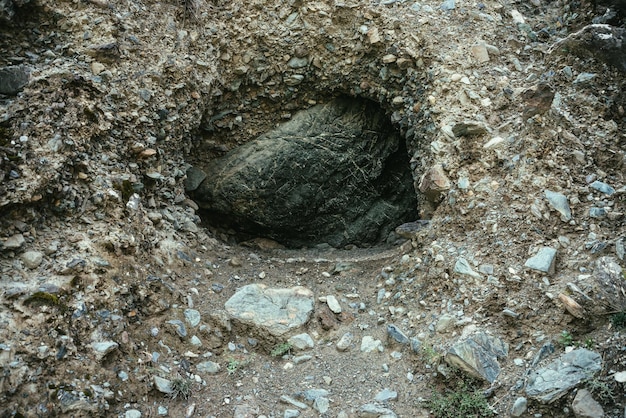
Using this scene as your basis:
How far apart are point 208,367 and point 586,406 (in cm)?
270

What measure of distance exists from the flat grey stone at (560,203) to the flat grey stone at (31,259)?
154 inches

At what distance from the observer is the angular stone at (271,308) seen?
14.5ft

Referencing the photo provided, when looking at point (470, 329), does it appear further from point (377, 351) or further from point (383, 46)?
point (383, 46)

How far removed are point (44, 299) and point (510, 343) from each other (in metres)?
3.33

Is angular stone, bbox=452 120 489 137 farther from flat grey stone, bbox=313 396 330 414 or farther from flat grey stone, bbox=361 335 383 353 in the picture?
flat grey stone, bbox=313 396 330 414

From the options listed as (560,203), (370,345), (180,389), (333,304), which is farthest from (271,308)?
(560,203)

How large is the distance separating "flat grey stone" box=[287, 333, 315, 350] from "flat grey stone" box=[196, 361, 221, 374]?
25.1 inches

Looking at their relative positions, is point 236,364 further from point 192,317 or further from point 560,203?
point 560,203

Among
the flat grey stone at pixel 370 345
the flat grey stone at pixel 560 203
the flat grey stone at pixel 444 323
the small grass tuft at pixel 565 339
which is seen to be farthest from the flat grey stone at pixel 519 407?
the flat grey stone at pixel 560 203

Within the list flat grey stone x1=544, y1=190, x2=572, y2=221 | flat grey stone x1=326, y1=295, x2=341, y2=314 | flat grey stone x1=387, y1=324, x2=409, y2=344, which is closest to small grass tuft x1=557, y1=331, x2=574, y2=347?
flat grey stone x1=544, y1=190, x2=572, y2=221

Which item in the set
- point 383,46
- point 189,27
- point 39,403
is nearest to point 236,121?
point 189,27

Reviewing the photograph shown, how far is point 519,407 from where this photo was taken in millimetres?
3443

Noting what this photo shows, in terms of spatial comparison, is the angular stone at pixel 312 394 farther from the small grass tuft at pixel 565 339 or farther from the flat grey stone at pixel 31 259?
the flat grey stone at pixel 31 259

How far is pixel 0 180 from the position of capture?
369 cm
